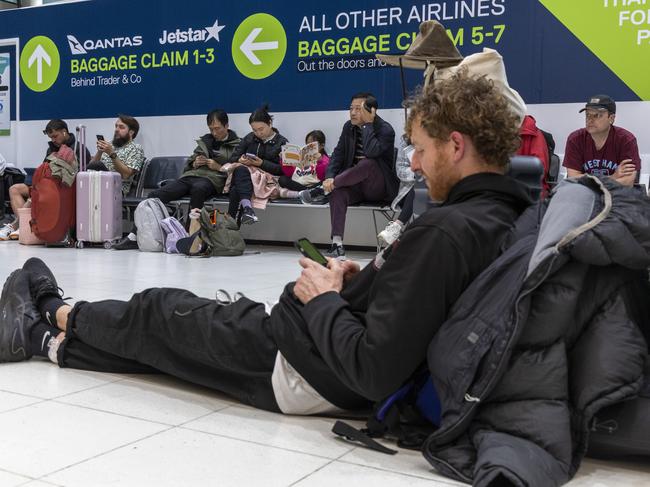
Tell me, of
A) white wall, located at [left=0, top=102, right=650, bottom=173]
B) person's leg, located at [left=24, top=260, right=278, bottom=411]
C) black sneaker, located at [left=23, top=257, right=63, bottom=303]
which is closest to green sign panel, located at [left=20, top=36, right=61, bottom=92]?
white wall, located at [left=0, top=102, right=650, bottom=173]

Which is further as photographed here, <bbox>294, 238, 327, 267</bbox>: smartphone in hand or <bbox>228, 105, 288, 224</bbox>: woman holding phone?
<bbox>228, 105, 288, 224</bbox>: woman holding phone

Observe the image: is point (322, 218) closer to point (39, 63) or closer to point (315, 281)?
point (39, 63)

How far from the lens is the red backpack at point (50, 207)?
7.61 m

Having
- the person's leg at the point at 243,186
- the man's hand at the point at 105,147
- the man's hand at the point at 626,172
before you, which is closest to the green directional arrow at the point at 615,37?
the man's hand at the point at 626,172

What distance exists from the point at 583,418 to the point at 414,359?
37cm

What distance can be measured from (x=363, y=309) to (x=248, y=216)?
540cm

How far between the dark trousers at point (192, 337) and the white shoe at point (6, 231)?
6.30 meters

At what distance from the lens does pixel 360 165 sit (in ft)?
22.1

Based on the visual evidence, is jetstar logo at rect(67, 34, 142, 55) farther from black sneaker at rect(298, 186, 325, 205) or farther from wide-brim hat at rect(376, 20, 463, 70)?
wide-brim hat at rect(376, 20, 463, 70)

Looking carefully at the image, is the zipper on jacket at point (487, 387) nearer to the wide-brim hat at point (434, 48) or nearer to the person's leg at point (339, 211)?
the wide-brim hat at point (434, 48)

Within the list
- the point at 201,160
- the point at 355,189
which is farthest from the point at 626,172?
the point at 201,160

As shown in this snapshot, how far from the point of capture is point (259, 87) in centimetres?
809

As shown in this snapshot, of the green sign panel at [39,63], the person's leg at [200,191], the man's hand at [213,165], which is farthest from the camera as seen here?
the green sign panel at [39,63]

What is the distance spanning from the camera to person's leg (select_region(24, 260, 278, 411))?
2.10m
